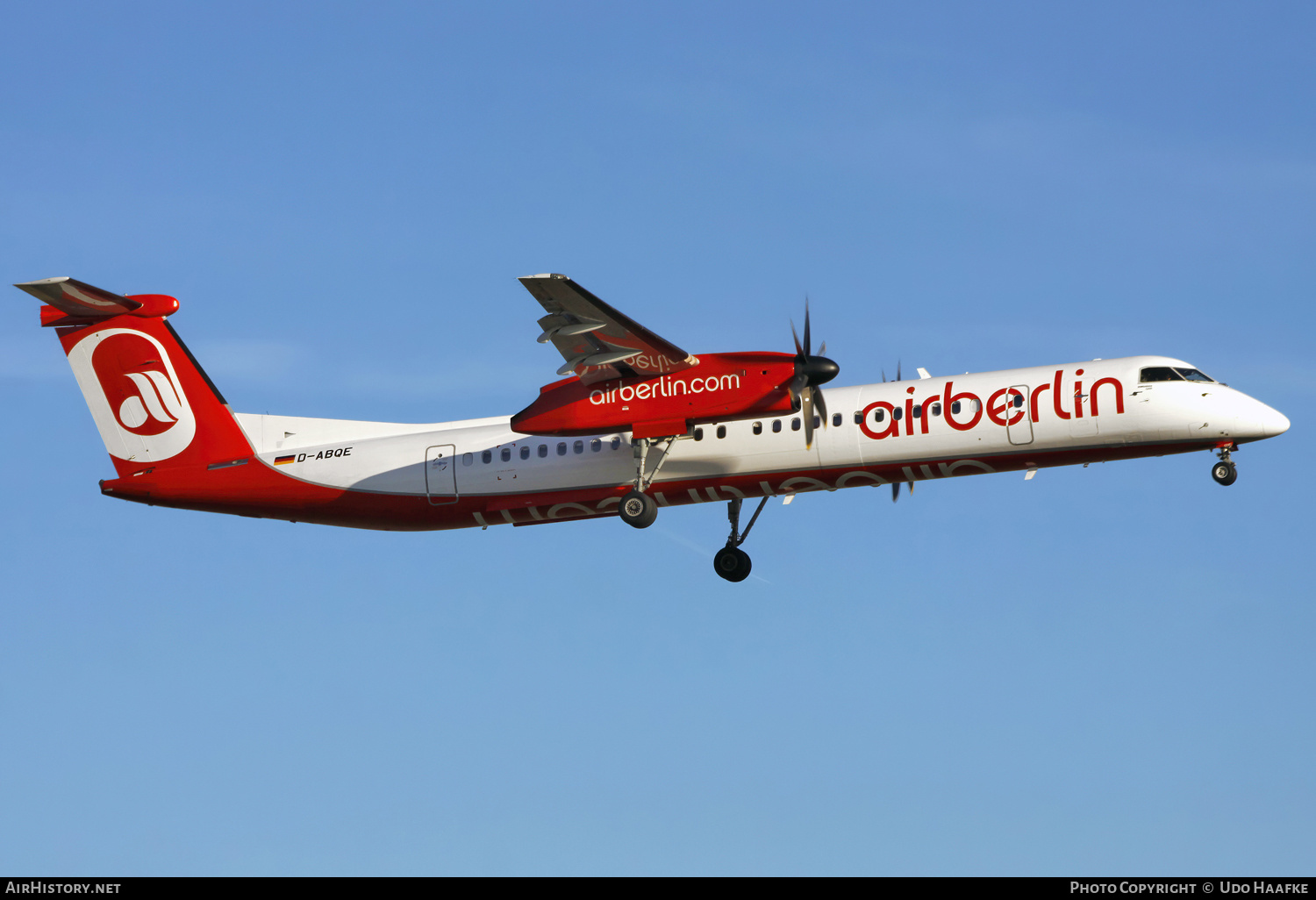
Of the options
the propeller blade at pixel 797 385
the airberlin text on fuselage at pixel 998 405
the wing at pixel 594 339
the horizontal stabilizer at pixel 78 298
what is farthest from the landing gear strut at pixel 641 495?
the horizontal stabilizer at pixel 78 298

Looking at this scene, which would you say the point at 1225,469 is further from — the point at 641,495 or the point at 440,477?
the point at 440,477

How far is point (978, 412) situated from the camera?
28.1 metres

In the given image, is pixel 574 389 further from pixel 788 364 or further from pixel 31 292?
pixel 31 292

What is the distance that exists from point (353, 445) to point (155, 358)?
5.17 meters

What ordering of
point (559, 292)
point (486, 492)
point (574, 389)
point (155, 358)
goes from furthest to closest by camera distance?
point (155, 358)
point (486, 492)
point (574, 389)
point (559, 292)

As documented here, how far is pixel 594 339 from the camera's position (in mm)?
28094

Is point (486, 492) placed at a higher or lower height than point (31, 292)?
lower

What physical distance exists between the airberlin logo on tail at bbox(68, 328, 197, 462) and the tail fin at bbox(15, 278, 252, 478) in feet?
0.06

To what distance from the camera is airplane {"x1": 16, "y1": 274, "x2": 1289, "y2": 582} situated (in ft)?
90.4

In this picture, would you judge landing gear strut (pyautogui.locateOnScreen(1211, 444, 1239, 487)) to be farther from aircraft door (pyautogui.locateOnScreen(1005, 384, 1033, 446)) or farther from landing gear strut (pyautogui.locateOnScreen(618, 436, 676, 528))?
landing gear strut (pyautogui.locateOnScreen(618, 436, 676, 528))

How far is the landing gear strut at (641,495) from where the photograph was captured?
29.1 meters

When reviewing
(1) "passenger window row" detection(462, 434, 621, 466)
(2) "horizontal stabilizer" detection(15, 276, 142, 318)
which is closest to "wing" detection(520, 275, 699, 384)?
(1) "passenger window row" detection(462, 434, 621, 466)
